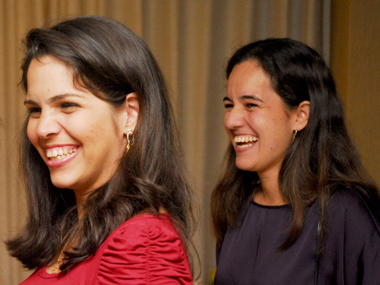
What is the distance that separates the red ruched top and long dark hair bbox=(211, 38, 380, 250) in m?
1.01

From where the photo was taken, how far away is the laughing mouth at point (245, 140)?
218cm

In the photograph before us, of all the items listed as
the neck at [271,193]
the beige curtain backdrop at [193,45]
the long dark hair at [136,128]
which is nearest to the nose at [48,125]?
the long dark hair at [136,128]

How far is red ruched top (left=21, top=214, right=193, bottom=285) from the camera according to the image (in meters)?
0.98

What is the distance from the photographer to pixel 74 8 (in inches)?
132

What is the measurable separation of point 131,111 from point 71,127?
0.15 metres

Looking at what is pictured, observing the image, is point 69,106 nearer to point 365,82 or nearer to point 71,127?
point 71,127

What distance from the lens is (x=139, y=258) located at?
99cm

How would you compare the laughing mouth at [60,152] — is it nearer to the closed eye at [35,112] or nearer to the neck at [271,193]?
the closed eye at [35,112]

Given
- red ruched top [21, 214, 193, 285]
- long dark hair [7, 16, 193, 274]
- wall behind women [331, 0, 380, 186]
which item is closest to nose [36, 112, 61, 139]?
long dark hair [7, 16, 193, 274]

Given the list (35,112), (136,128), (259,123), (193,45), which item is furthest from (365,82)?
(35,112)

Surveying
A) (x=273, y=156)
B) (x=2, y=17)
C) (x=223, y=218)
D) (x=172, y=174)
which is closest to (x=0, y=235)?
(x=2, y=17)

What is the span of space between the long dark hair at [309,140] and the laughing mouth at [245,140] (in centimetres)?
16

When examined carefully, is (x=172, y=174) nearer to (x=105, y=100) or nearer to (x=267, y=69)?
(x=105, y=100)

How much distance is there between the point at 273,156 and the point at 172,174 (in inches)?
39.2
